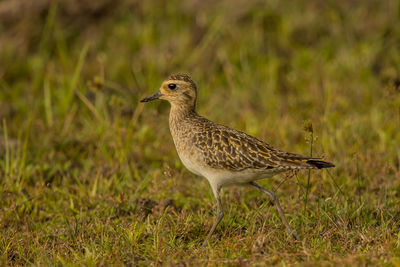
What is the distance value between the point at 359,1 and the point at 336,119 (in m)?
3.72

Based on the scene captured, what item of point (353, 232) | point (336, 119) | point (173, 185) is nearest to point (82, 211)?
point (173, 185)

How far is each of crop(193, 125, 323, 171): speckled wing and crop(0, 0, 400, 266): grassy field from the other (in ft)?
1.05

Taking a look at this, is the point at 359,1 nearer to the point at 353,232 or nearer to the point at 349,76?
the point at 349,76

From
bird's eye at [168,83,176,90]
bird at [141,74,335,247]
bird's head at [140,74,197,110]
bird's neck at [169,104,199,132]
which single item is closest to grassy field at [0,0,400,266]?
bird at [141,74,335,247]

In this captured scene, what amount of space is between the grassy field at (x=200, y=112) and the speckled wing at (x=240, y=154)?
0.32m

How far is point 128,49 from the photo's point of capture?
10180 millimetres

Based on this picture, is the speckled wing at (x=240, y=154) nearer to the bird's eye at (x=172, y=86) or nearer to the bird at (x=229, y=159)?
the bird at (x=229, y=159)

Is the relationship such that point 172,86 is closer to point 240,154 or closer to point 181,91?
point 181,91

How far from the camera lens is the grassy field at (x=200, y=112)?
511 centimetres

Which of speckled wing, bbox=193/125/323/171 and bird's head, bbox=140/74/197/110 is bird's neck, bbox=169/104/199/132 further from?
speckled wing, bbox=193/125/323/171

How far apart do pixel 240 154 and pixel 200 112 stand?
3285mm

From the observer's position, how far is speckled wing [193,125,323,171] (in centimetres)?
523

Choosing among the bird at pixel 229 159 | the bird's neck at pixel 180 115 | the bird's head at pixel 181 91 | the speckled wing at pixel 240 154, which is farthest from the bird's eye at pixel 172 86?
the speckled wing at pixel 240 154

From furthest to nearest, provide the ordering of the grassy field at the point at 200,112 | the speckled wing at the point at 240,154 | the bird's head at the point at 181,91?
the bird's head at the point at 181,91 → the speckled wing at the point at 240,154 → the grassy field at the point at 200,112
